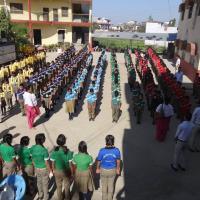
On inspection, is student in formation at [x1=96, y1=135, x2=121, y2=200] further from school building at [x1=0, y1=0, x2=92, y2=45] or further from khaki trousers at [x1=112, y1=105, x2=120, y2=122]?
school building at [x1=0, y1=0, x2=92, y2=45]

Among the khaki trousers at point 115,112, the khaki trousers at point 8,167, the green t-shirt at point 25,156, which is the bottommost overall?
the khaki trousers at point 115,112

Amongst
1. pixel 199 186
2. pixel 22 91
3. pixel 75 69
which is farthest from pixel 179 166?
pixel 75 69

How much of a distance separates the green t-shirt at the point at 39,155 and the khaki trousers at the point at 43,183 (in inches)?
5.6

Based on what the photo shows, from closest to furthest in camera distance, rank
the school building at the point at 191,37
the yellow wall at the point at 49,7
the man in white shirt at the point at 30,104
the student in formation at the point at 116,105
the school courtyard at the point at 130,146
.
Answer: the school courtyard at the point at 130,146 < the man in white shirt at the point at 30,104 < the student in formation at the point at 116,105 < the school building at the point at 191,37 < the yellow wall at the point at 49,7

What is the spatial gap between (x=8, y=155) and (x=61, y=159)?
1.25 meters

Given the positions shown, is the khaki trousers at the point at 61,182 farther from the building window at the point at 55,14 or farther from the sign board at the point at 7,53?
the building window at the point at 55,14

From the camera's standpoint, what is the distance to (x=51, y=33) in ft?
112

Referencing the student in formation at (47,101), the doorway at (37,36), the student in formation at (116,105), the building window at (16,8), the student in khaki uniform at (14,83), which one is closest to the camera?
the student in formation at (116,105)

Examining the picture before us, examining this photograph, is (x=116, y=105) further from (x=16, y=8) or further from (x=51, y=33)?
(x=16, y=8)

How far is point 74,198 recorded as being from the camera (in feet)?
20.3

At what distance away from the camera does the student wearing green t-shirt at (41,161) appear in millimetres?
5621

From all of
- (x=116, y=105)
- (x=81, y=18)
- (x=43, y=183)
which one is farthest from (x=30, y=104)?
(x=81, y=18)

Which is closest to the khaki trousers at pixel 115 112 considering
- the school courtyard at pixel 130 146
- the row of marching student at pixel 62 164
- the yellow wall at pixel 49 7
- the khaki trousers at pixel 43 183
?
the school courtyard at pixel 130 146

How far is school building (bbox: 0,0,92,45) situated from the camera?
32625 millimetres
